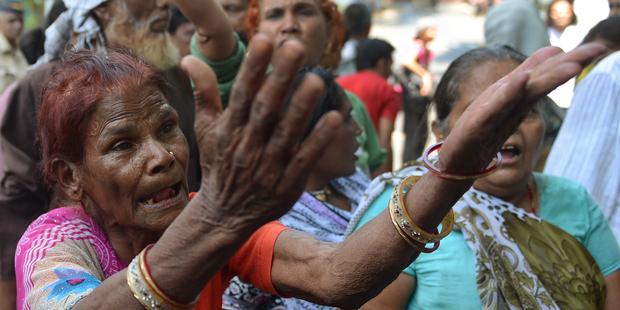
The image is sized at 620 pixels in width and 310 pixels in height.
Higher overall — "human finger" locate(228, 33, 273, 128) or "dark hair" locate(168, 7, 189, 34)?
"human finger" locate(228, 33, 273, 128)

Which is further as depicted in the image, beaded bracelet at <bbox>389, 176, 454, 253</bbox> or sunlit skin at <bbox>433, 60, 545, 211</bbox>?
sunlit skin at <bbox>433, 60, 545, 211</bbox>

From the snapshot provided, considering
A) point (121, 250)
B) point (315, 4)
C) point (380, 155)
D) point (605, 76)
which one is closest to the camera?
point (121, 250)

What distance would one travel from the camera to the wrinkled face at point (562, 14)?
8023mm

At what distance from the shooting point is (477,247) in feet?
8.39

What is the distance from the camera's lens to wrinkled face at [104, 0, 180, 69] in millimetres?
3602

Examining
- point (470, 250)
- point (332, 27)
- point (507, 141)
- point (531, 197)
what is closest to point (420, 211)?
point (470, 250)

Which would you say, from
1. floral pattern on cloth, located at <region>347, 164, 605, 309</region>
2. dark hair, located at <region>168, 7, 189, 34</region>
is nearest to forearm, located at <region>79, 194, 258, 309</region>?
floral pattern on cloth, located at <region>347, 164, 605, 309</region>

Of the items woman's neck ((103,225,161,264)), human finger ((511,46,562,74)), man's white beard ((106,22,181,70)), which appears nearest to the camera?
human finger ((511,46,562,74))

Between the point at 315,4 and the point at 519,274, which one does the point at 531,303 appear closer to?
the point at 519,274

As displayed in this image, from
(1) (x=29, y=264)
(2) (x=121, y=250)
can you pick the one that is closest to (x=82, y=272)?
(1) (x=29, y=264)

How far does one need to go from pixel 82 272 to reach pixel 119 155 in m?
0.31

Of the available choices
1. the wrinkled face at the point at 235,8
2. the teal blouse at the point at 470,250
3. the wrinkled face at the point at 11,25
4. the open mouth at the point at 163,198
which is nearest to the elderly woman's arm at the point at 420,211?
the open mouth at the point at 163,198

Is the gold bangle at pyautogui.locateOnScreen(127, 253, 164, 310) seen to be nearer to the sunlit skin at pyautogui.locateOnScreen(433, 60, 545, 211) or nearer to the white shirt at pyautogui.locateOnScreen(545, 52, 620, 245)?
the sunlit skin at pyautogui.locateOnScreen(433, 60, 545, 211)

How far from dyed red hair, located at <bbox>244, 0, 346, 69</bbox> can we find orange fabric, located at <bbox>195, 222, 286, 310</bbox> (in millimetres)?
2288
